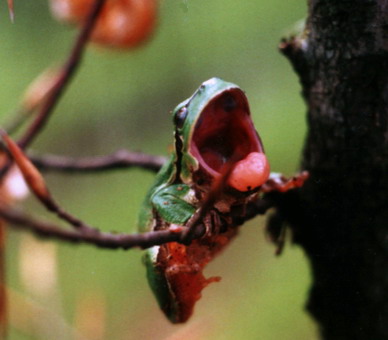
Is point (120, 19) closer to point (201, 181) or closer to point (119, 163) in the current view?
point (119, 163)

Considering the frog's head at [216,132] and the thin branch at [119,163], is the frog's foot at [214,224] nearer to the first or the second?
the frog's head at [216,132]

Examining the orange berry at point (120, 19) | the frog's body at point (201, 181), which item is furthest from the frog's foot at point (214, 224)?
the orange berry at point (120, 19)

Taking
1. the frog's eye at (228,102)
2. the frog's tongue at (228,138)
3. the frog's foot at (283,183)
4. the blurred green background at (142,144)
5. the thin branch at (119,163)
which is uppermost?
the frog's eye at (228,102)

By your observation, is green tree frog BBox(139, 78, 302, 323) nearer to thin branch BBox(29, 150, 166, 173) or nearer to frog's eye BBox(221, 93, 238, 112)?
frog's eye BBox(221, 93, 238, 112)

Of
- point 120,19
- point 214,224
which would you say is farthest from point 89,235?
point 120,19

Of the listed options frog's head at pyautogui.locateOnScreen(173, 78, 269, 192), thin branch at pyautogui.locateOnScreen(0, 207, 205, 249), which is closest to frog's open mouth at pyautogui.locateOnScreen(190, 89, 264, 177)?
frog's head at pyautogui.locateOnScreen(173, 78, 269, 192)

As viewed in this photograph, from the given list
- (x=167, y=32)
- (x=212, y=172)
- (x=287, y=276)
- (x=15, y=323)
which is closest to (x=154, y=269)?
(x=212, y=172)
